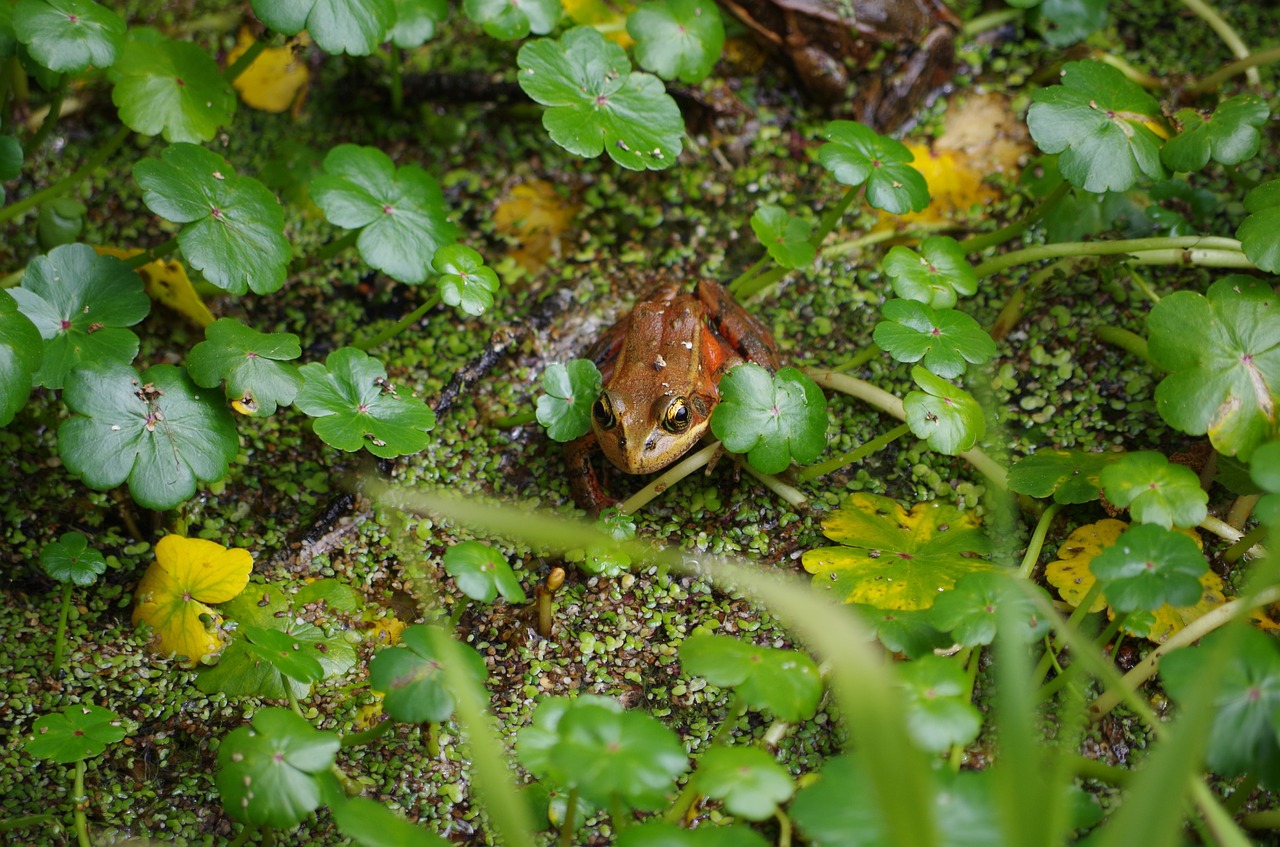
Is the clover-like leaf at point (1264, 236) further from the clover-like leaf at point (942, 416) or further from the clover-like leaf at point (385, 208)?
the clover-like leaf at point (385, 208)

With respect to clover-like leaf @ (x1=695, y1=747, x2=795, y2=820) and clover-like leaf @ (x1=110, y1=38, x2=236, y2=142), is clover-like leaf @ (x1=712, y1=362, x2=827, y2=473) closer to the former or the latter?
clover-like leaf @ (x1=695, y1=747, x2=795, y2=820)

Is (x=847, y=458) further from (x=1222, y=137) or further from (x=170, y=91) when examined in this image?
(x=170, y=91)

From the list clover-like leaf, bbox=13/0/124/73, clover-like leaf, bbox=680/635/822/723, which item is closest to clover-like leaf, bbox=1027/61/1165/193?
clover-like leaf, bbox=680/635/822/723

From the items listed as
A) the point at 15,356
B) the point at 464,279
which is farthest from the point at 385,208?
the point at 15,356

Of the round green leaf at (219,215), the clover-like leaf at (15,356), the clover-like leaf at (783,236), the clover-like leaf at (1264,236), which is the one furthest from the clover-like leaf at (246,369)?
the clover-like leaf at (1264,236)

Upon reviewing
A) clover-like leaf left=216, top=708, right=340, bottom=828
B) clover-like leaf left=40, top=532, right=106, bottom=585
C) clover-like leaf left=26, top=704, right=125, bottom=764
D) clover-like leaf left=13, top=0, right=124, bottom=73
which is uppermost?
clover-like leaf left=13, top=0, right=124, bottom=73
